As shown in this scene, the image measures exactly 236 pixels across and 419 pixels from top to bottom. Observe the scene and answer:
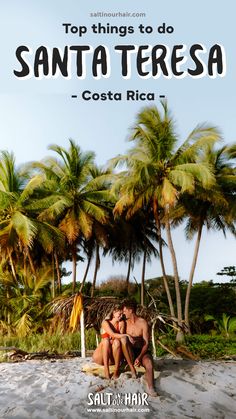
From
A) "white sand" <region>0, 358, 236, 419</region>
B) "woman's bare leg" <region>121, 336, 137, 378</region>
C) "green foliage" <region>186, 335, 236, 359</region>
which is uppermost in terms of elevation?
"woman's bare leg" <region>121, 336, 137, 378</region>

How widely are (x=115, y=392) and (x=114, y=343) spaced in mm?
765

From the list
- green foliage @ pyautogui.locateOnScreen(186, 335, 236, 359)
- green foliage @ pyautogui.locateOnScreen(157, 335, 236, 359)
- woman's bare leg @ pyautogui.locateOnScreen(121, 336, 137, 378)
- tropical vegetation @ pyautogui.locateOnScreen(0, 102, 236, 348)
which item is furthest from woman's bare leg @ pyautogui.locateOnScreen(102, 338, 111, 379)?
tropical vegetation @ pyautogui.locateOnScreen(0, 102, 236, 348)

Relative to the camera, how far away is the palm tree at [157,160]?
17.9m

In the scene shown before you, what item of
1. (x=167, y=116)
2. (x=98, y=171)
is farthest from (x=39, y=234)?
(x=167, y=116)

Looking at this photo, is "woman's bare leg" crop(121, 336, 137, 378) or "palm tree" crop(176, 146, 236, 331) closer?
"woman's bare leg" crop(121, 336, 137, 378)

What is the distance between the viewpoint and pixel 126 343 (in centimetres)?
782

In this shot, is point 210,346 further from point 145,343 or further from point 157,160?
point 145,343

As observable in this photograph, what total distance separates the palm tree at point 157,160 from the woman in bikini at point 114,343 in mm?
9783

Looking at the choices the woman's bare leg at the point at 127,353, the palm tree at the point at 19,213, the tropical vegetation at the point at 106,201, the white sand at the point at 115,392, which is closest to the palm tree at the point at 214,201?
the tropical vegetation at the point at 106,201

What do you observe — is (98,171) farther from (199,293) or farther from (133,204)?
(199,293)

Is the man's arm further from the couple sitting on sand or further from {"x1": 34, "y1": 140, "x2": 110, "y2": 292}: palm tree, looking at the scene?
{"x1": 34, "y1": 140, "x2": 110, "y2": 292}: palm tree

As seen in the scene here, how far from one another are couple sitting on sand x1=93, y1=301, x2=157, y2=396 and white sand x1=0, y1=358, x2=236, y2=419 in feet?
0.99

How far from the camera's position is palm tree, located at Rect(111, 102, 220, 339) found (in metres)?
17.9

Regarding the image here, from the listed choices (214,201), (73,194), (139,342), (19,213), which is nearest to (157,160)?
(214,201)
